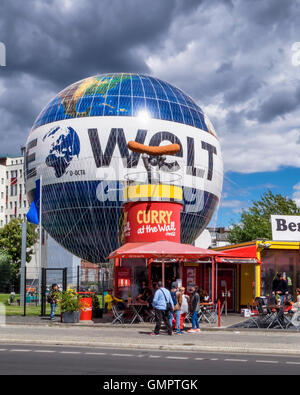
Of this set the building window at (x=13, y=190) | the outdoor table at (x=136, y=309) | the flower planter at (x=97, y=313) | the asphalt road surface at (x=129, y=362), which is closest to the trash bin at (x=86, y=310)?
the flower planter at (x=97, y=313)

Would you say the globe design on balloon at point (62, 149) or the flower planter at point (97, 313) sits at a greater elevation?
the globe design on balloon at point (62, 149)

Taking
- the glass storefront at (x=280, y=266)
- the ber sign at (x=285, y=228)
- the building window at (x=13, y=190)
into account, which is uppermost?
the building window at (x=13, y=190)

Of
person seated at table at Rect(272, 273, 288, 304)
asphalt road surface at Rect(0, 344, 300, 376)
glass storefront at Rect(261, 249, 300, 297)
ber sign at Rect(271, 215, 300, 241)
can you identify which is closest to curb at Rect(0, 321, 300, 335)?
person seated at table at Rect(272, 273, 288, 304)

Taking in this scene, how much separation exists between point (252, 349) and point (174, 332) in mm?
5405

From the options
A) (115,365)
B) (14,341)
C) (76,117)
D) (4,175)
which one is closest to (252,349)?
(115,365)

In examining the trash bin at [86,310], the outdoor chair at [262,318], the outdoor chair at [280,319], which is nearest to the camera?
the outdoor chair at [280,319]

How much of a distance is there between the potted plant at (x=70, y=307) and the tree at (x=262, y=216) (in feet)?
130

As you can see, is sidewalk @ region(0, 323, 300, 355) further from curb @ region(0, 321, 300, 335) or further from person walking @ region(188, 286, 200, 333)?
person walking @ region(188, 286, 200, 333)

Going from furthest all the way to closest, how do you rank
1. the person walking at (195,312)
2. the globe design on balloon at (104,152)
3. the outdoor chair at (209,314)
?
the globe design on balloon at (104,152)
the outdoor chair at (209,314)
the person walking at (195,312)

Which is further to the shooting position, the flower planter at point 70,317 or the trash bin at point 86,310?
the trash bin at point 86,310

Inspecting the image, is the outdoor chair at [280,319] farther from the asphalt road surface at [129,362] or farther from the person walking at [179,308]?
the asphalt road surface at [129,362]

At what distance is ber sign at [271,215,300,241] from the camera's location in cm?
3117

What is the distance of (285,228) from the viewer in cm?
3144

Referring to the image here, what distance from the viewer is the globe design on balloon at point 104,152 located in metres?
38.2
